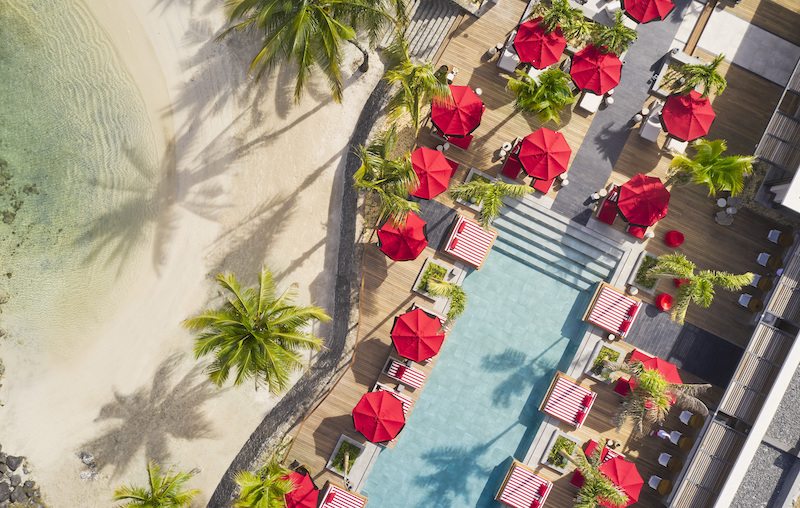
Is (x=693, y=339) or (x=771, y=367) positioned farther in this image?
(x=693, y=339)

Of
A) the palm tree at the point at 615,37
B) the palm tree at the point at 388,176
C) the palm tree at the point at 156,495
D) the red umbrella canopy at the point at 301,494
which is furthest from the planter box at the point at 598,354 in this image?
the palm tree at the point at 156,495

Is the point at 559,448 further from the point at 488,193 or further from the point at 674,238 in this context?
the point at 488,193

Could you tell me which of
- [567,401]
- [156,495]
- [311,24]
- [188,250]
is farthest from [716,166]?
[156,495]

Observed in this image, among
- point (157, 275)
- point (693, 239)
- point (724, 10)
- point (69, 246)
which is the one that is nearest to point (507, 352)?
point (693, 239)

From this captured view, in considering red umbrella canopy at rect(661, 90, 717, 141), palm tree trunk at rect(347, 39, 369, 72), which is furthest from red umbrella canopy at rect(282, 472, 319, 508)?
red umbrella canopy at rect(661, 90, 717, 141)

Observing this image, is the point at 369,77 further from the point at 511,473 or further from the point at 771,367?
the point at 771,367

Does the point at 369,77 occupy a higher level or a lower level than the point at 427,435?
higher

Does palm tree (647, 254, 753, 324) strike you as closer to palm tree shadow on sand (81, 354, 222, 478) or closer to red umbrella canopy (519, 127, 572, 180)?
red umbrella canopy (519, 127, 572, 180)
